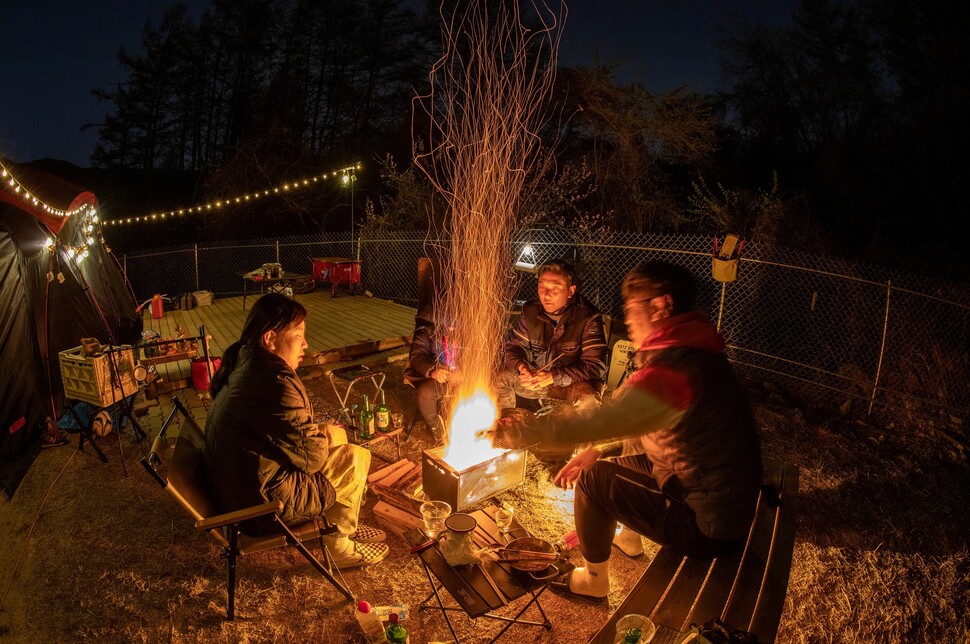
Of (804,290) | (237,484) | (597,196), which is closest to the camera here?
(237,484)

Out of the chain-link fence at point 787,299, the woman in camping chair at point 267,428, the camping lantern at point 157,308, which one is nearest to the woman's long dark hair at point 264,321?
the woman in camping chair at point 267,428

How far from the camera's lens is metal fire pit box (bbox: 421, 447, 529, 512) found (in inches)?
140

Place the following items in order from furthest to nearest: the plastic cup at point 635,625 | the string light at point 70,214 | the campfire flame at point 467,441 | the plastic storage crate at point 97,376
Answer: the string light at point 70,214 < the plastic storage crate at point 97,376 < the campfire flame at point 467,441 < the plastic cup at point 635,625

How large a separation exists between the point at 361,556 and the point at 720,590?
2.12 m

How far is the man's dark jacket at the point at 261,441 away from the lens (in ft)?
9.18

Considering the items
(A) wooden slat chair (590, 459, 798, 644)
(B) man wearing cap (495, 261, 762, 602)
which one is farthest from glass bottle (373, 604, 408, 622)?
(A) wooden slat chair (590, 459, 798, 644)

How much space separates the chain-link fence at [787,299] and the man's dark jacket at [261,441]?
474 cm

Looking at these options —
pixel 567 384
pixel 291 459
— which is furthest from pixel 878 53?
pixel 291 459

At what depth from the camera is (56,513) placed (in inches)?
160

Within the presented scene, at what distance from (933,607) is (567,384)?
8.90 feet

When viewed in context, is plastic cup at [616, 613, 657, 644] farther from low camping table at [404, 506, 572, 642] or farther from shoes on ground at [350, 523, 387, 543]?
shoes on ground at [350, 523, 387, 543]

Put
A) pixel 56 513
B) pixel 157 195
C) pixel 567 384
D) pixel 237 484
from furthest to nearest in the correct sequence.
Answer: pixel 157 195 → pixel 567 384 → pixel 56 513 → pixel 237 484

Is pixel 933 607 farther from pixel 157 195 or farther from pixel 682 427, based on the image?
pixel 157 195

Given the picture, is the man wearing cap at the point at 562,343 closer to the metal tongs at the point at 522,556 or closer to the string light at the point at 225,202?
the metal tongs at the point at 522,556
